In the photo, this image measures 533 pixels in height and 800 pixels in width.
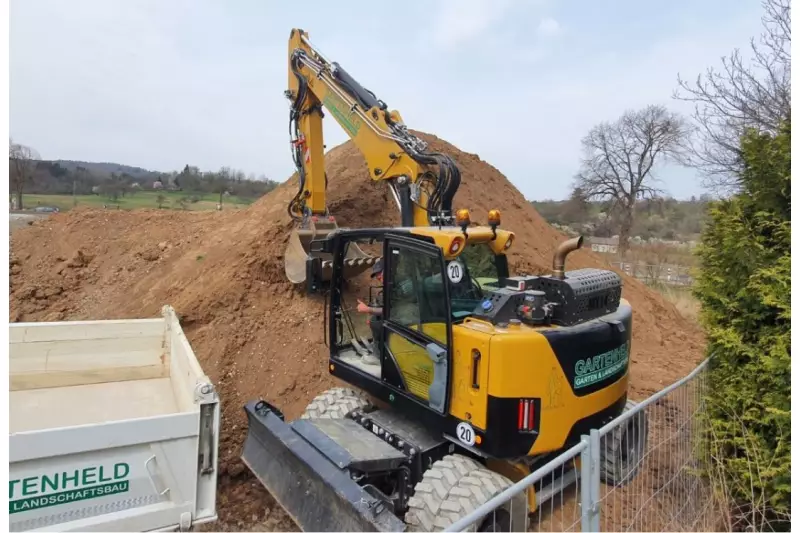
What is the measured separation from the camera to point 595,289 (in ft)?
12.5

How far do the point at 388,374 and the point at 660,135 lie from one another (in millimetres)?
23743

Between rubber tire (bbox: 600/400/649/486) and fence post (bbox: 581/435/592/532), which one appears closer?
fence post (bbox: 581/435/592/532)

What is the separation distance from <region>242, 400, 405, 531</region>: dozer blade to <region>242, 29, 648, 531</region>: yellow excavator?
11mm

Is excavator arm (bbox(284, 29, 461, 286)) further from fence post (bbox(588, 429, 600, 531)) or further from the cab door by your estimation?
fence post (bbox(588, 429, 600, 531))

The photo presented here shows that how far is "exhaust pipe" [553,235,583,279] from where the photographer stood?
3594 mm

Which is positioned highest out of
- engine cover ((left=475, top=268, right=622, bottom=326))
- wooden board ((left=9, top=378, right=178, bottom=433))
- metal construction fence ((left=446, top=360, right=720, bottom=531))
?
engine cover ((left=475, top=268, right=622, bottom=326))

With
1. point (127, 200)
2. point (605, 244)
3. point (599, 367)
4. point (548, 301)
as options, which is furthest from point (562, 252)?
point (605, 244)

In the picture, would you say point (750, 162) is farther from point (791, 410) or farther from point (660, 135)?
point (660, 135)

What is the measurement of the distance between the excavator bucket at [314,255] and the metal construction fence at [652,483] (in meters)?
3.88

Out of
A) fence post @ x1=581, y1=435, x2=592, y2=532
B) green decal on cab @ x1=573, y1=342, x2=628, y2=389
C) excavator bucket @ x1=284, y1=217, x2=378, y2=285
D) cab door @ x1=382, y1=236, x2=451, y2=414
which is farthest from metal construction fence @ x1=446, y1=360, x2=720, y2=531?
excavator bucket @ x1=284, y1=217, x2=378, y2=285

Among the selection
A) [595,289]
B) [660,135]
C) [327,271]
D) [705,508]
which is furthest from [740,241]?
[660,135]

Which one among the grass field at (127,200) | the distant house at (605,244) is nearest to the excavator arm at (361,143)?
the grass field at (127,200)

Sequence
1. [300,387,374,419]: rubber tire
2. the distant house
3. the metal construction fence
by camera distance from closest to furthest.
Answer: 1. the metal construction fence
2. [300,387,374,419]: rubber tire
3. the distant house

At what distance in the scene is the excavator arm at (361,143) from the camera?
18.1 feet
